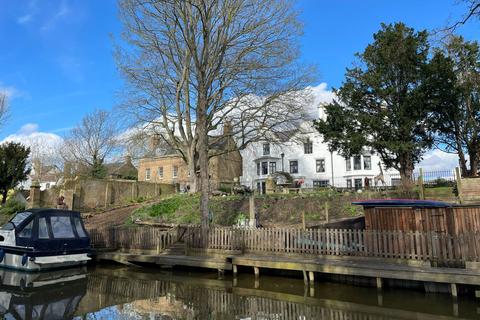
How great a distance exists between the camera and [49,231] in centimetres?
1465

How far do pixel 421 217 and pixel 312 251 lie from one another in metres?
3.81

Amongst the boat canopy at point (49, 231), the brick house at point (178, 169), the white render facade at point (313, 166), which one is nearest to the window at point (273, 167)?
the white render facade at point (313, 166)

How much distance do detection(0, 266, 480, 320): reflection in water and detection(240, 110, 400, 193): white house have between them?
30.0 metres

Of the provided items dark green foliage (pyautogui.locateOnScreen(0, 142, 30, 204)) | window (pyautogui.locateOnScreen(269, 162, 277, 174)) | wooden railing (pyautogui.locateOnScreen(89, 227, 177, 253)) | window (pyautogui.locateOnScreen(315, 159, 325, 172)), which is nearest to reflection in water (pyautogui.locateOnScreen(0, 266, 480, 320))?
wooden railing (pyautogui.locateOnScreen(89, 227, 177, 253))

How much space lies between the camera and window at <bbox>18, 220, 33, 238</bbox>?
562 inches

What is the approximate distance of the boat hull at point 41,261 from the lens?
13672 mm

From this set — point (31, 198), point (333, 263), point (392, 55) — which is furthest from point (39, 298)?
point (392, 55)

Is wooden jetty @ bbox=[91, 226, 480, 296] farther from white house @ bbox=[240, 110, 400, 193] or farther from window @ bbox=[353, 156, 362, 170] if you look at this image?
window @ bbox=[353, 156, 362, 170]

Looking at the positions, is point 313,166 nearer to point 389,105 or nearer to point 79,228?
point 389,105

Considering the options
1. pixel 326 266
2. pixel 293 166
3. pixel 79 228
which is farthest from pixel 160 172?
pixel 326 266

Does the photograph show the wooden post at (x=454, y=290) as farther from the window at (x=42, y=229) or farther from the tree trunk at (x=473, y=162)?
the tree trunk at (x=473, y=162)

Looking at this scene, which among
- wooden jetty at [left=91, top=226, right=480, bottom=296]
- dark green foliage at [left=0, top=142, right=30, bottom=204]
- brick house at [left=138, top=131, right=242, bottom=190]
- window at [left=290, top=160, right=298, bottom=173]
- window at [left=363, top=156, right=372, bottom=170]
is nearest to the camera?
wooden jetty at [left=91, top=226, right=480, bottom=296]

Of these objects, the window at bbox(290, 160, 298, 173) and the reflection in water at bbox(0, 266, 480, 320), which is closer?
the reflection in water at bbox(0, 266, 480, 320)

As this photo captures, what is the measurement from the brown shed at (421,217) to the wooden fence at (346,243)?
0.63 metres
